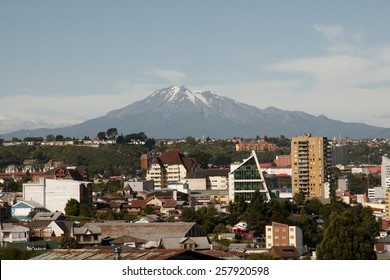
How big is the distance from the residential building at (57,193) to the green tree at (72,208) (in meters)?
2.00

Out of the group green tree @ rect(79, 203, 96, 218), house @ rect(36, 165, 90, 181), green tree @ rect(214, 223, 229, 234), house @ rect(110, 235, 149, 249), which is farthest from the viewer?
house @ rect(36, 165, 90, 181)

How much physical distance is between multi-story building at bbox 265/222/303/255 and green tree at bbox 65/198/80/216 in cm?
765

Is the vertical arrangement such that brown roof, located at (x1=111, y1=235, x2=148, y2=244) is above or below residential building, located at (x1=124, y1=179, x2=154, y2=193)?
below

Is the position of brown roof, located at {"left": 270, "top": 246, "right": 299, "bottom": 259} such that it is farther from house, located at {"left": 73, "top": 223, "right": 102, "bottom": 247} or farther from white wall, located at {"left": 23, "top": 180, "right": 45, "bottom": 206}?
white wall, located at {"left": 23, "top": 180, "right": 45, "bottom": 206}

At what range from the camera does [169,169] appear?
2088 inches

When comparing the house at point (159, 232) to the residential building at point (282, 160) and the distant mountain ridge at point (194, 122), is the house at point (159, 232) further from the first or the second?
the distant mountain ridge at point (194, 122)

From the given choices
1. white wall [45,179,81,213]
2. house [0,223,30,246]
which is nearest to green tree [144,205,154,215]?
white wall [45,179,81,213]

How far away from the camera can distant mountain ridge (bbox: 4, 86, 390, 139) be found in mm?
153750

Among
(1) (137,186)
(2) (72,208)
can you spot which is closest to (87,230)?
(2) (72,208)

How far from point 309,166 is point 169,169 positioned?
7.92 meters

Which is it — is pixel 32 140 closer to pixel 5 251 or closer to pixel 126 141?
pixel 126 141

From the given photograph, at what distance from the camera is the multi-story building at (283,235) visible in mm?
25359

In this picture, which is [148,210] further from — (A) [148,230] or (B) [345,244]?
(B) [345,244]
